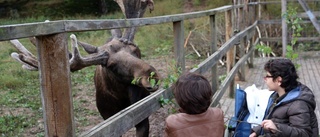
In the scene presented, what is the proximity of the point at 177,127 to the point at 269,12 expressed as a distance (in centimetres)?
1410

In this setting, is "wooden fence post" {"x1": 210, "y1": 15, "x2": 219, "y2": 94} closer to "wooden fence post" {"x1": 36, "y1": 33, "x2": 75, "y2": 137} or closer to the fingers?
the fingers

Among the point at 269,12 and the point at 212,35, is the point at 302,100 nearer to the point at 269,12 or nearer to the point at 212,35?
the point at 212,35

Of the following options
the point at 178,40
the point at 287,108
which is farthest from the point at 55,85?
the point at 178,40

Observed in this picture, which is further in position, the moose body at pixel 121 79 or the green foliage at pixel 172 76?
the moose body at pixel 121 79

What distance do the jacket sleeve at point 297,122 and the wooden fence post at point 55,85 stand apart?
1306mm

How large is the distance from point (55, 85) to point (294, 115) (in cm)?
151

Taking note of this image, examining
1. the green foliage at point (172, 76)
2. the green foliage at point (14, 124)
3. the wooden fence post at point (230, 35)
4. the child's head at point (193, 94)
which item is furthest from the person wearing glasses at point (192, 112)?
the wooden fence post at point (230, 35)

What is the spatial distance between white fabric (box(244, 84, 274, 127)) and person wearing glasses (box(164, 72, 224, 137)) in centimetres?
94

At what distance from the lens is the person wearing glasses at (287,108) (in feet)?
8.76

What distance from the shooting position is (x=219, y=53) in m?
5.12

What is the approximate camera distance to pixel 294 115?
2.72 metres

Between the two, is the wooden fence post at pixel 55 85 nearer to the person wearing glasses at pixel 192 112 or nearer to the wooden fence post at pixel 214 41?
the person wearing glasses at pixel 192 112

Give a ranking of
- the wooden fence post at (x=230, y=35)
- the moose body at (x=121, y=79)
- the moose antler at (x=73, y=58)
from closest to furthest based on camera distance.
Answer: the moose antler at (x=73, y=58) → the moose body at (x=121, y=79) → the wooden fence post at (x=230, y=35)

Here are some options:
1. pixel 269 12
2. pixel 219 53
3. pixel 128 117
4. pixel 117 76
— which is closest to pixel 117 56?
pixel 117 76
